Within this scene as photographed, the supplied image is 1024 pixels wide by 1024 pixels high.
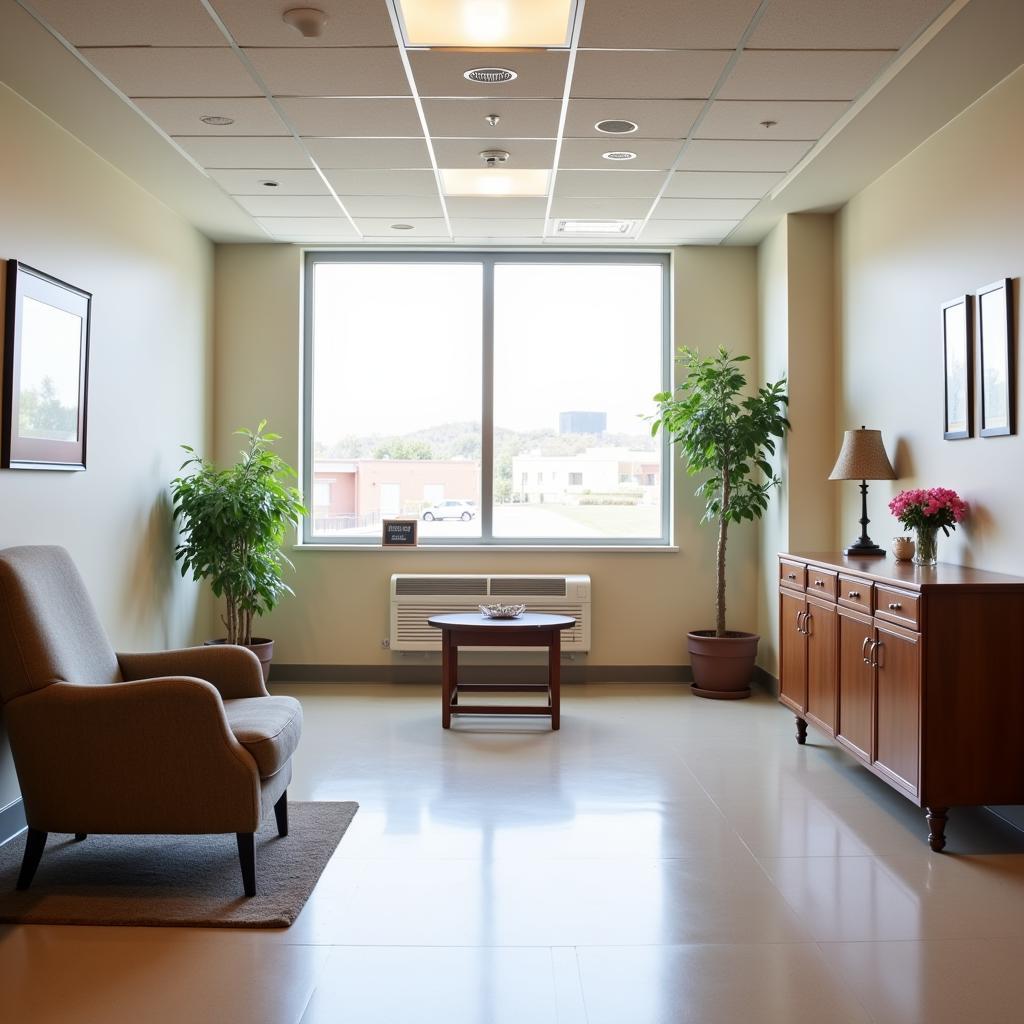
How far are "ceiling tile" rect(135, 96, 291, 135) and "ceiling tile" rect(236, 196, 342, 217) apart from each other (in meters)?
1.13

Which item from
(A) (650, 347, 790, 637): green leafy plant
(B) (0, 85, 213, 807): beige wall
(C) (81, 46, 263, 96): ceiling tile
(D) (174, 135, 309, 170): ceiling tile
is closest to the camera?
(C) (81, 46, 263, 96): ceiling tile

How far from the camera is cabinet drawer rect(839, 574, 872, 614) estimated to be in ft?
14.3

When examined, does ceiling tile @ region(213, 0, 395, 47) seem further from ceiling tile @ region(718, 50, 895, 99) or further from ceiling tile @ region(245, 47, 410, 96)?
ceiling tile @ region(718, 50, 895, 99)

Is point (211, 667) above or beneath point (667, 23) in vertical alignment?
beneath

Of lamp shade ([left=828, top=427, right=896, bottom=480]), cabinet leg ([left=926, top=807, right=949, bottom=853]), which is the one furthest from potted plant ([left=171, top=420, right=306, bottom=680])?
cabinet leg ([left=926, top=807, right=949, bottom=853])

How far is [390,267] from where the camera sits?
24.3 feet

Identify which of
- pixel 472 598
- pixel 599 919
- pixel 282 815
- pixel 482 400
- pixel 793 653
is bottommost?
pixel 599 919

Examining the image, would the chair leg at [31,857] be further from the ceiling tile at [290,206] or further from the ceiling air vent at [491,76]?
the ceiling tile at [290,206]

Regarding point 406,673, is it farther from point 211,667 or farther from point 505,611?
point 211,667

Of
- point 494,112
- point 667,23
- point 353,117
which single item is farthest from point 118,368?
point 667,23

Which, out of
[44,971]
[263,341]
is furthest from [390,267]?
[44,971]

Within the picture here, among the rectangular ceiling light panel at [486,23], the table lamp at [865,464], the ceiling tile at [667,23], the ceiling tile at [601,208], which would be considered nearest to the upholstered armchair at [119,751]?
the rectangular ceiling light panel at [486,23]

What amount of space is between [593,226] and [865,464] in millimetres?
2546

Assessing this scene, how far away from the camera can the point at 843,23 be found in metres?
3.68
